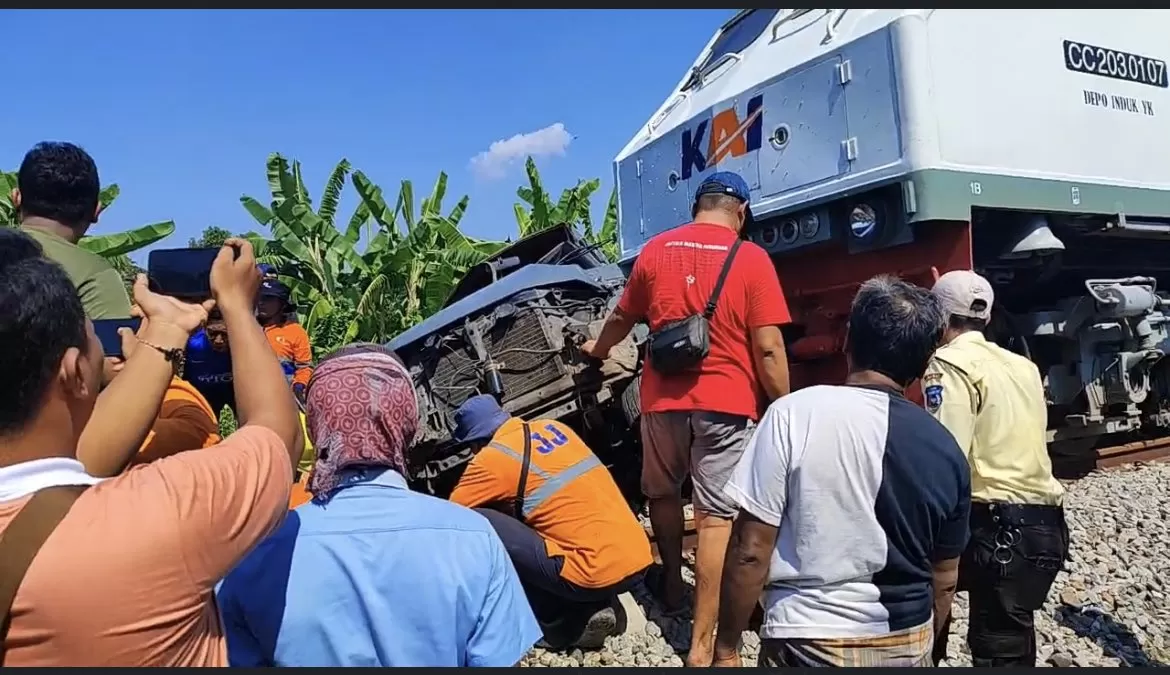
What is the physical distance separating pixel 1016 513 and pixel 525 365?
287 centimetres

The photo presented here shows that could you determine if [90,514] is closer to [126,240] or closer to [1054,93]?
[1054,93]

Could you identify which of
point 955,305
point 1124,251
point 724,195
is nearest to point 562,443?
point 724,195

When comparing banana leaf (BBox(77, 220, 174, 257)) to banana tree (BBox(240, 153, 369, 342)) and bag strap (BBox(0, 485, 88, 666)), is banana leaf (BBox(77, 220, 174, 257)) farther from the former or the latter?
bag strap (BBox(0, 485, 88, 666))

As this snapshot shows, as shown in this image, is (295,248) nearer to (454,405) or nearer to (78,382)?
(454,405)

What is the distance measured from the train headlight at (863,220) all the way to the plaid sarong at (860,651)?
2.84m

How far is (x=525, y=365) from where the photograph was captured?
17.1 feet

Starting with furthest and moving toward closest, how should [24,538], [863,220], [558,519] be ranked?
[863,220], [558,519], [24,538]

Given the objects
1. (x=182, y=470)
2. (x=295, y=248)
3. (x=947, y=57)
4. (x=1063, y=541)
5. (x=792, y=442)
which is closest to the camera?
(x=182, y=470)

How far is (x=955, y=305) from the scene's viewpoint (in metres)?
3.13

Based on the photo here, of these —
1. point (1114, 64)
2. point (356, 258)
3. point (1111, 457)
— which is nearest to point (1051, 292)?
point (1114, 64)

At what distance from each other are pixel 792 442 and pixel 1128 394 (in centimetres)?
497

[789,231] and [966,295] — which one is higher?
[789,231]

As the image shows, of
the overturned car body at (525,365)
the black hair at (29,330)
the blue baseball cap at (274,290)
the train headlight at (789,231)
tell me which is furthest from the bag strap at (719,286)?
the blue baseball cap at (274,290)

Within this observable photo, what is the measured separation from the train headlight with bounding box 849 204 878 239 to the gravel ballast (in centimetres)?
190
